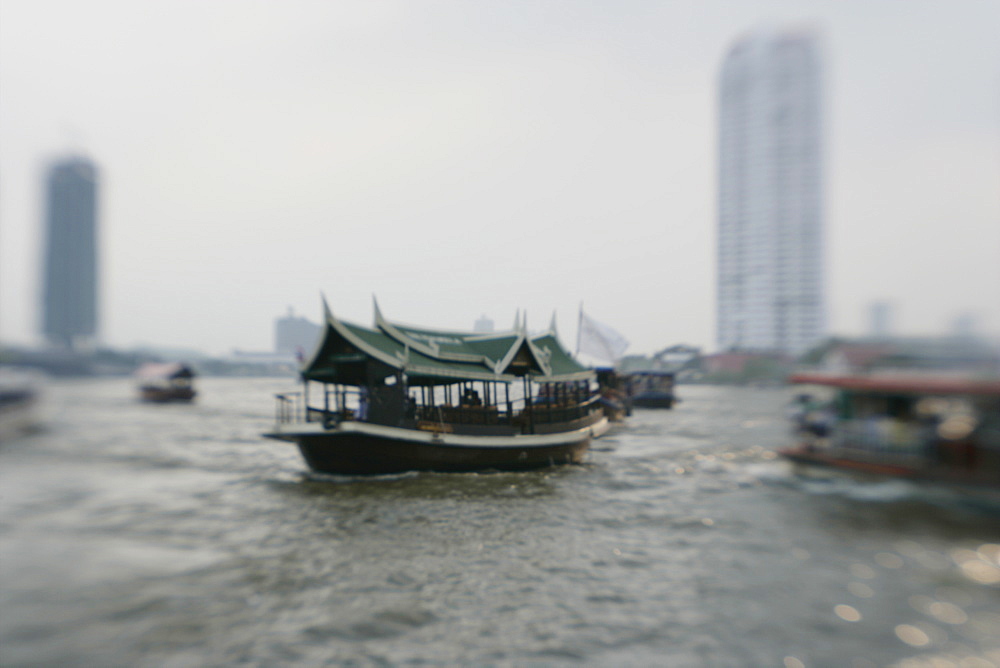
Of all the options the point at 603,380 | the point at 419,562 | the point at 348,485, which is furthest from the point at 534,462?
the point at 603,380

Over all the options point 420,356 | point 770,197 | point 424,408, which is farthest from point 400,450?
point 770,197

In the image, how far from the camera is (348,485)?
12.3 metres

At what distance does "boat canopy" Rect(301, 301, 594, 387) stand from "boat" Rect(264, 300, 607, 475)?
3 centimetres

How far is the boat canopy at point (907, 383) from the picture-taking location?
8.23 m

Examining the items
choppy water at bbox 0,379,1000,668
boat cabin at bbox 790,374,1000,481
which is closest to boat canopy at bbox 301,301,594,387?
choppy water at bbox 0,379,1000,668

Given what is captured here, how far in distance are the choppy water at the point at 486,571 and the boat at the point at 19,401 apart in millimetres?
666

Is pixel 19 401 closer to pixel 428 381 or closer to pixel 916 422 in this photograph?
pixel 428 381

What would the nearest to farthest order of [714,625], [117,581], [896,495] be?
[714,625]
[117,581]
[896,495]

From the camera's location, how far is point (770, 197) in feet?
307

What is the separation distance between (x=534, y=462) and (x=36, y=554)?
11.0 m

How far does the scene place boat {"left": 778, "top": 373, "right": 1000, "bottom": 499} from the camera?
8.30 metres

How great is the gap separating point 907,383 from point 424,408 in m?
11.2

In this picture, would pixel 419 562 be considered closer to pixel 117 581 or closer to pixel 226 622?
pixel 226 622

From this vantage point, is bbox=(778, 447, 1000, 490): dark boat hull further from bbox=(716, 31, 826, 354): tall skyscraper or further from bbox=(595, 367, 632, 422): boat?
bbox=(716, 31, 826, 354): tall skyscraper
